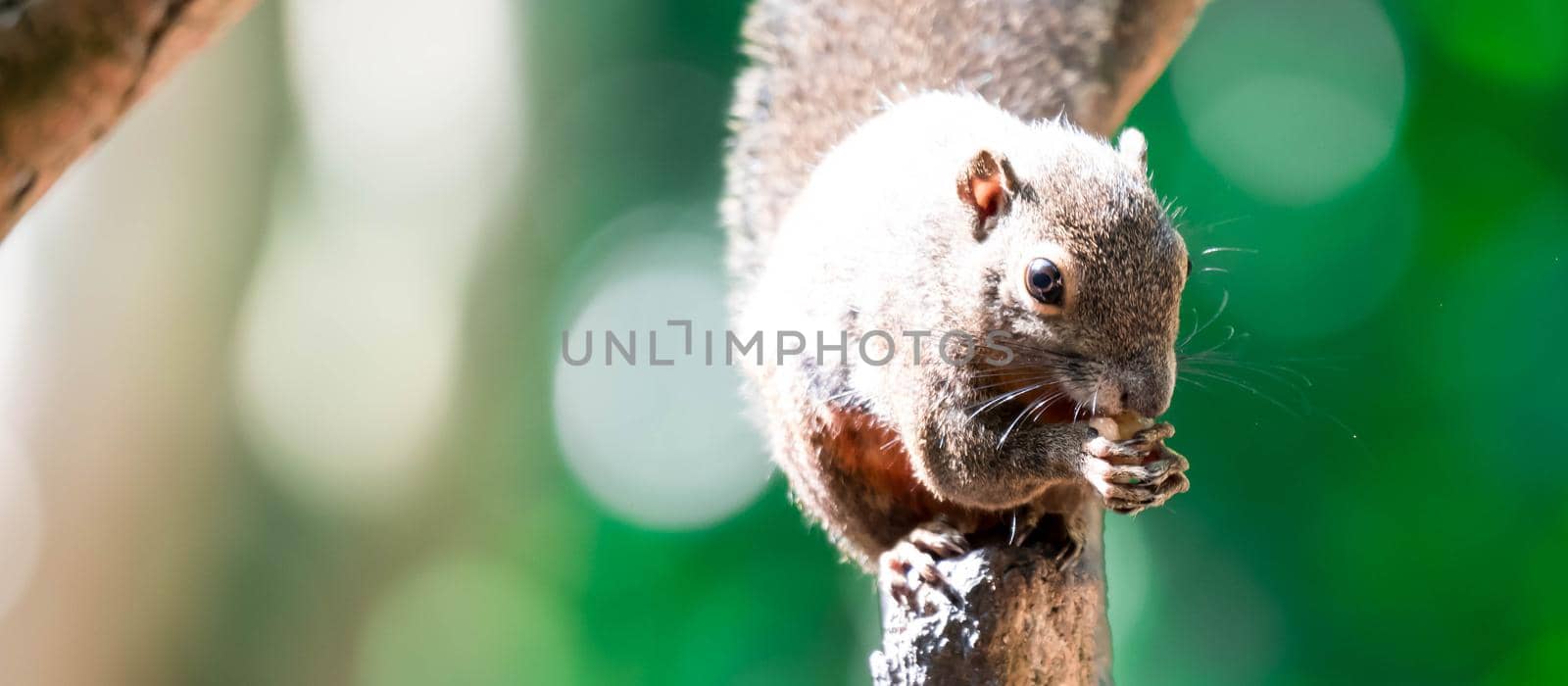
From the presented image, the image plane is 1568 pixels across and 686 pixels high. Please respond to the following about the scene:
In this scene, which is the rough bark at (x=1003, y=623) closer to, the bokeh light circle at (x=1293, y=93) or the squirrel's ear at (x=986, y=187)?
the squirrel's ear at (x=986, y=187)

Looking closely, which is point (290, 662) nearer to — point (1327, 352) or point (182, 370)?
point (182, 370)

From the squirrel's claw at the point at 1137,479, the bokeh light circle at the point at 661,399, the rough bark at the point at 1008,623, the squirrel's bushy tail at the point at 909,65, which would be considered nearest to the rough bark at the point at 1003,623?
the rough bark at the point at 1008,623

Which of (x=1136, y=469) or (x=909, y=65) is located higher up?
(x=909, y=65)

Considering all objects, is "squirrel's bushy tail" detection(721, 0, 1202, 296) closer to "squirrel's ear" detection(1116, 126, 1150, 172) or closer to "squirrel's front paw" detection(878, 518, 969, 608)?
"squirrel's ear" detection(1116, 126, 1150, 172)

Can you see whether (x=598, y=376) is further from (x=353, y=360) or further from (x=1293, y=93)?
(x=1293, y=93)

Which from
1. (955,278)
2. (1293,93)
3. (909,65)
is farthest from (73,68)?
(1293,93)
